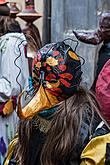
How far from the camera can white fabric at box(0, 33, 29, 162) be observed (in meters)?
4.62

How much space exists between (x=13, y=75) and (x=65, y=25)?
2948mm

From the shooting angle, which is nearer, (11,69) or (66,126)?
(66,126)

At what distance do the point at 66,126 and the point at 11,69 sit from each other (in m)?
1.66

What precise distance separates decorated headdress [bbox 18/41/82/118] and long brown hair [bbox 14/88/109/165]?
6cm

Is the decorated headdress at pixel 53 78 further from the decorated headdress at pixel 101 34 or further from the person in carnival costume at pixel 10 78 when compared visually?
the decorated headdress at pixel 101 34

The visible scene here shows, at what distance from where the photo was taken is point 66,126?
3.06m

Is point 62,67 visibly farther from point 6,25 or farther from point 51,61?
point 6,25

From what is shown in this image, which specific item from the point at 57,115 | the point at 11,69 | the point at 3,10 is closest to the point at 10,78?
the point at 11,69

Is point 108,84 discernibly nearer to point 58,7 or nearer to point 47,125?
point 47,125

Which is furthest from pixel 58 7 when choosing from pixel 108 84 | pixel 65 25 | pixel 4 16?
pixel 108 84


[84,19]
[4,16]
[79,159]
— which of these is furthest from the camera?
[84,19]

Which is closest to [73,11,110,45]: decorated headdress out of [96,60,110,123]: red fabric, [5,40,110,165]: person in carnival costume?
[96,60,110,123]: red fabric

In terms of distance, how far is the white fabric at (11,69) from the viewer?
4.62 meters

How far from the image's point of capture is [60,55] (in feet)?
10.5
